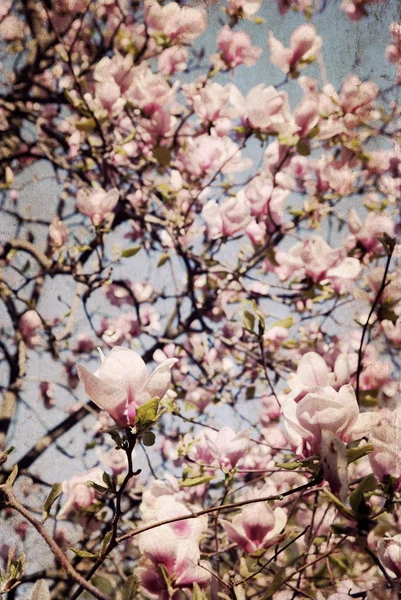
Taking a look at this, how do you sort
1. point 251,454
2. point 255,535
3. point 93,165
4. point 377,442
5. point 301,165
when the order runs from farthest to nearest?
point 301,165, point 93,165, point 251,454, point 255,535, point 377,442

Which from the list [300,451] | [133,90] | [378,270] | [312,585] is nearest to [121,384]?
[300,451]

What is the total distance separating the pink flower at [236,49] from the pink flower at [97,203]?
1.88ft

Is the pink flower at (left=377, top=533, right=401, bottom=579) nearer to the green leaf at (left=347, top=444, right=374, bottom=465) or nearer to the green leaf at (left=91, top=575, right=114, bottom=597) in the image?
the green leaf at (left=347, top=444, right=374, bottom=465)

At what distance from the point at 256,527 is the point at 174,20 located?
1.17 m

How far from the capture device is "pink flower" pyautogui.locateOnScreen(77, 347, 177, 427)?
505 millimetres

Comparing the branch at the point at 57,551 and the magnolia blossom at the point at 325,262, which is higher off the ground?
the magnolia blossom at the point at 325,262

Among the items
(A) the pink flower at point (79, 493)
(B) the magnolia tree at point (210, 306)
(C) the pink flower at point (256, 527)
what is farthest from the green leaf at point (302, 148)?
(A) the pink flower at point (79, 493)

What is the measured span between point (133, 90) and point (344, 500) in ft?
3.65

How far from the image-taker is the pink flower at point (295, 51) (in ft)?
3.85

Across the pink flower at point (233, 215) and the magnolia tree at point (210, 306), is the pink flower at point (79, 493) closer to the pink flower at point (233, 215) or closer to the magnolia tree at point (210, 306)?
the magnolia tree at point (210, 306)

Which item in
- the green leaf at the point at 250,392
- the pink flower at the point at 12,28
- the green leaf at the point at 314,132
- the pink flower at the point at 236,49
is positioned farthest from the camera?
the pink flower at the point at 12,28

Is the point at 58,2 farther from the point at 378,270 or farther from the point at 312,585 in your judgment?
the point at 312,585

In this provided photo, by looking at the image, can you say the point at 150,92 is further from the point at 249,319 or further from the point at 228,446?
the point at 228,446

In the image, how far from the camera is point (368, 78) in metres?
1.21
